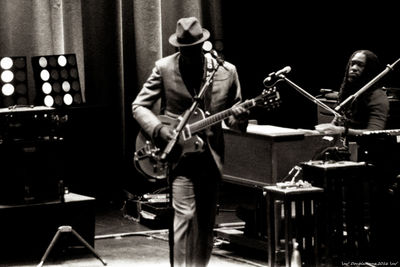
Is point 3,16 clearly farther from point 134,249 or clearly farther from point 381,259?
point 381,259

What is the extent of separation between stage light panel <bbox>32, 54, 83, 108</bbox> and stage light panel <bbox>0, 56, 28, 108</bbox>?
0.48 ft

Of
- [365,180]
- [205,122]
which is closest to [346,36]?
[365,180]

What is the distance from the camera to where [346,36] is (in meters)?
10.0

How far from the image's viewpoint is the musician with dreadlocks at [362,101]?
303 inches

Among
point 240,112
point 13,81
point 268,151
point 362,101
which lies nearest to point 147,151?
point 240,112

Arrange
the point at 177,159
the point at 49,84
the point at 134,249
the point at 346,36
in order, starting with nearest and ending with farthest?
the point at 177,159 < the point at 134,249 < the point at 49,84 < the point at 346,36

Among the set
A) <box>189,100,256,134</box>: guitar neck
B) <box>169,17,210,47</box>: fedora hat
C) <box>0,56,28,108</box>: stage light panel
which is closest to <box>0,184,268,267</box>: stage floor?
<box>0,56,28,108</box>: stage light panel

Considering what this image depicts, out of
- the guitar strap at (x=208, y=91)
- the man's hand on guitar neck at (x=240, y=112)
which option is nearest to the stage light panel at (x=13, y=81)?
the guitar strap at (x=208, y=91)

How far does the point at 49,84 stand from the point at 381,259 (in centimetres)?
367

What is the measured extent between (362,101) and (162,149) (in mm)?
2562

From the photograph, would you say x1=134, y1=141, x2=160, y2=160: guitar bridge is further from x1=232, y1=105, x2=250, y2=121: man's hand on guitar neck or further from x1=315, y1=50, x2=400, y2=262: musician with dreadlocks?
x1=315, y1=50, x2=400, y2=262: musician with dreadlocks

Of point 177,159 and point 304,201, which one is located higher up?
point 177,159

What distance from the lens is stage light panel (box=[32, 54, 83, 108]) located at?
28.6 feet

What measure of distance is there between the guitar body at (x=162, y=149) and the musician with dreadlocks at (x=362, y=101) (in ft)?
5.77
